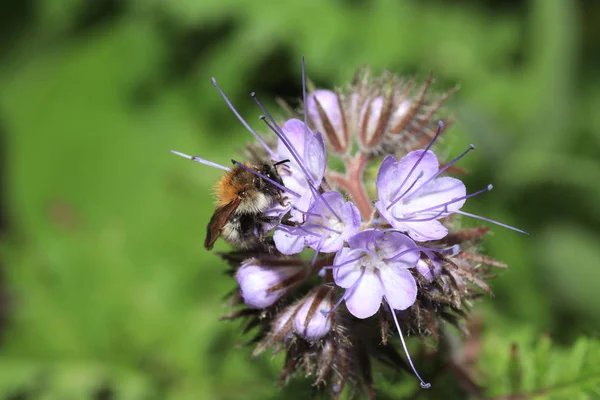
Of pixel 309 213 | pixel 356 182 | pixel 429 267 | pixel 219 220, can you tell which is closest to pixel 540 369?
pixel 429 267

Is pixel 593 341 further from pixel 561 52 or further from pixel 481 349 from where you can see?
pixel 561 52

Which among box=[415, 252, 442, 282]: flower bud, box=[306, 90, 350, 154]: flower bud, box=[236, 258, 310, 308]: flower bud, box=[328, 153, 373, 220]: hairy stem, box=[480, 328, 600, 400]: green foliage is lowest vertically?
box=[480, 328, 600, 400]: green foliage

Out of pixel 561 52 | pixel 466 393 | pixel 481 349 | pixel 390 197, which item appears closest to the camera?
pixel 390 197

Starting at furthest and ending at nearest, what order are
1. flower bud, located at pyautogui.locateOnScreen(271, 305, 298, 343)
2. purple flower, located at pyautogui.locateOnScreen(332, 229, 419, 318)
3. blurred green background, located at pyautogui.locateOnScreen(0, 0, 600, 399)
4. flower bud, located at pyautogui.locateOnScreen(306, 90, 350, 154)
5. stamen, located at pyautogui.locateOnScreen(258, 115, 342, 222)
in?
blurred green background, located at pyautogui.locateOnScreen(0, 0, 600, 399)
flower bud, located at pyautogui.locateOnScreen(306, 90, 350, 154)
flower bud, located at pyautogui.locateOnScreen(271, 305, 298, 343)
stamen, located at pyautogui.locateOnScreen(258, 115, 342, 222)
purple flower, located at pyautogui.locateOnScreen(332, 229, 419, 318)

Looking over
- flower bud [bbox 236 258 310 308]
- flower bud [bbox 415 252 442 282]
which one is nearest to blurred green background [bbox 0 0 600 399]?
flower bud [bbox 236 258 310 308]

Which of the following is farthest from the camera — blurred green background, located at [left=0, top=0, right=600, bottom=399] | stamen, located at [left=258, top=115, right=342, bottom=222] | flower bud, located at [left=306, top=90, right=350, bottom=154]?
blurred green background, located at [left=0, top=0, right=600, bottom=399]

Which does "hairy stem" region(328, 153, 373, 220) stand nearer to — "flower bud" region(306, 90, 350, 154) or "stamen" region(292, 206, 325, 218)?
"flower bud" region(306, 90, 350, 154)

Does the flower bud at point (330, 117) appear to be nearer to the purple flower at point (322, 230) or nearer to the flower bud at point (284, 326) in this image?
the purple flower at point (322, 230)

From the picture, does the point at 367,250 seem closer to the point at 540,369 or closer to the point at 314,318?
the point at 314,318

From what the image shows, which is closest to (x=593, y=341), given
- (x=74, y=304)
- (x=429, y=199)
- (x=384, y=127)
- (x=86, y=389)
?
(x=429, y=199)
